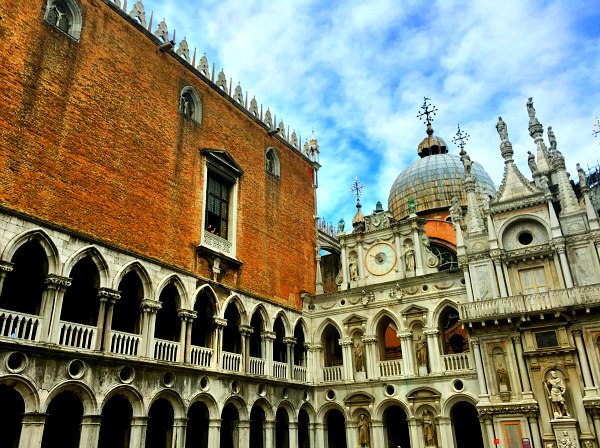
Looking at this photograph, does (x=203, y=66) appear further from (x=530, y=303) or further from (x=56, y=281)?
(x=530, y=303)

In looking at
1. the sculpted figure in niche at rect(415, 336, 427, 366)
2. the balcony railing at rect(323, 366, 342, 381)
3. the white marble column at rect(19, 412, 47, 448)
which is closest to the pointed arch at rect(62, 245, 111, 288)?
the white marble column at rect(19, 412, 47, 448)

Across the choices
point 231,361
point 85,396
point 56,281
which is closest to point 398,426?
point 231,361

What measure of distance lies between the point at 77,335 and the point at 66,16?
398 inches

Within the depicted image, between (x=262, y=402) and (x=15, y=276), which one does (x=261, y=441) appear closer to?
(x=262, y=402)

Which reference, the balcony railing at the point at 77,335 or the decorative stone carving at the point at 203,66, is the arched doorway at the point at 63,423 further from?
the decorative stone carving at the point at 203,66

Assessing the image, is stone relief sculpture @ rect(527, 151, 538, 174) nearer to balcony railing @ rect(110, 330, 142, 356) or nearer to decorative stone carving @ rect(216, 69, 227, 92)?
decorative stone carving @ rect(216, 69, 227, 92)

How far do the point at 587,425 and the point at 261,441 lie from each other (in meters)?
12.5

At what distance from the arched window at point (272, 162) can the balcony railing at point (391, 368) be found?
10.1m

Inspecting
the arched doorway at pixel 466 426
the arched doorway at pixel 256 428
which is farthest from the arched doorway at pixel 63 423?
the arched doorway at pixel 466 426

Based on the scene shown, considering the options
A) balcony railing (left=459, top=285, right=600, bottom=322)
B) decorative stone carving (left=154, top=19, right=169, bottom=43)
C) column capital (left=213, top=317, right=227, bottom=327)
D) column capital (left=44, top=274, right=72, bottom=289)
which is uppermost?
decorative stone carving (left=154, top=19, right=169, bottom=43)

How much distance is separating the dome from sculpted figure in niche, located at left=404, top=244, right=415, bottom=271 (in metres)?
12.3

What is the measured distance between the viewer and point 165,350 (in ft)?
57.1

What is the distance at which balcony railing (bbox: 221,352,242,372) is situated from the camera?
1966 cm

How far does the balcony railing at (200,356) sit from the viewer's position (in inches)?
723
